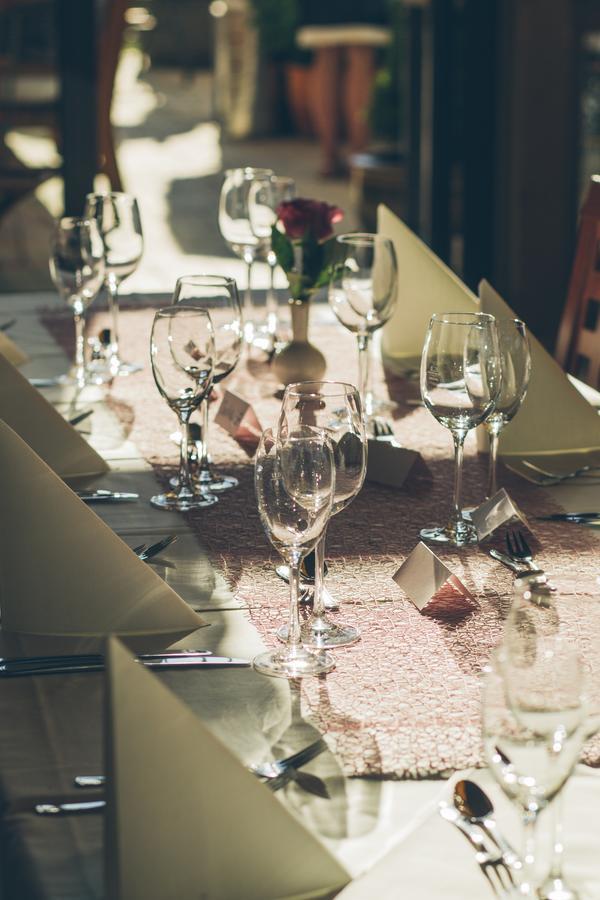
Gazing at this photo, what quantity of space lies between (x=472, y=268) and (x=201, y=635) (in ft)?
13.6

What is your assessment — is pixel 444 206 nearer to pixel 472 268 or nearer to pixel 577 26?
pixel 472 268

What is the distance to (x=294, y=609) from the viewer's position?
3.19 feet

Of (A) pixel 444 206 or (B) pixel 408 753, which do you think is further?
(A) pixel 444 206

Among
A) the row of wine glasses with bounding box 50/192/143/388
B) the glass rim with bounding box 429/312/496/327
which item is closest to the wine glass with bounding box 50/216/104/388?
the row of wine glasses with bounding box 50/192/143/388

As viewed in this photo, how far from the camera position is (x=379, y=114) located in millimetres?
7570

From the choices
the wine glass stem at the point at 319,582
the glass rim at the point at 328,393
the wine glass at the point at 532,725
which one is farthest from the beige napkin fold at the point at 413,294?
the wine glass at the point at 532,725

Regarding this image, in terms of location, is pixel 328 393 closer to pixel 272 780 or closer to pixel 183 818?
pixel 272 780

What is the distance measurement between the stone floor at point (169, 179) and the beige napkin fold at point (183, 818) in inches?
99.2

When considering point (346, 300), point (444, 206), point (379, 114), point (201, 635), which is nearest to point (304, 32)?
point (379, 114)

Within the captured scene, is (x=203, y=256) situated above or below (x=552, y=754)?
below

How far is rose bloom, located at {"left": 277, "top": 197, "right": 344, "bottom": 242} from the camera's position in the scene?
1713mm

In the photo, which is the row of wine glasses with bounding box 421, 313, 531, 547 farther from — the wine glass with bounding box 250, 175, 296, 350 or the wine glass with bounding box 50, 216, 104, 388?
the wine glass with bounding box 250, 175, 296, 350

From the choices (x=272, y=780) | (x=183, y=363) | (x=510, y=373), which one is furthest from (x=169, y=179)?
(x=272, y=780)

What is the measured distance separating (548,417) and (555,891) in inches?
36.2
